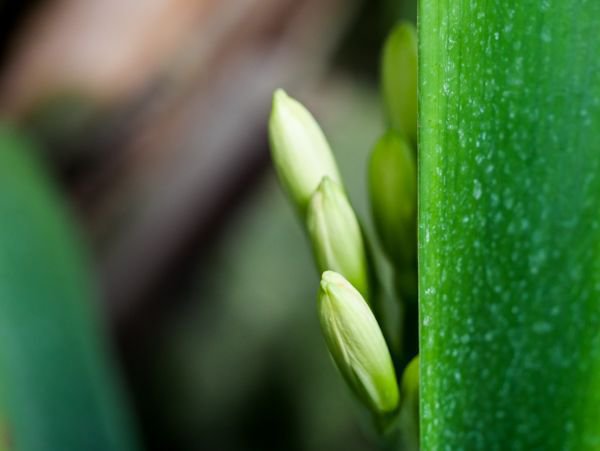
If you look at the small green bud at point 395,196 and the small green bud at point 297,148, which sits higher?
the small green bud at point 297,148

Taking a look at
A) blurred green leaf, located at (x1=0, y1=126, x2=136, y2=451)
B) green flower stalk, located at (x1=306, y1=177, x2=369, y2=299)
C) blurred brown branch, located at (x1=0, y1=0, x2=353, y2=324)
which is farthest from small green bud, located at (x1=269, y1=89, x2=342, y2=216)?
blurred brown branch, located at (x1=0, y1=0, x2=353, y2=324)

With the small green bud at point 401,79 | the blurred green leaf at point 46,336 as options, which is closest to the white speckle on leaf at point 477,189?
the small green bud at point 401,79

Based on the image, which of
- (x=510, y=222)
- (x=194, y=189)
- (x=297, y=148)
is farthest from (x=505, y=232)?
(x=194, y=189)

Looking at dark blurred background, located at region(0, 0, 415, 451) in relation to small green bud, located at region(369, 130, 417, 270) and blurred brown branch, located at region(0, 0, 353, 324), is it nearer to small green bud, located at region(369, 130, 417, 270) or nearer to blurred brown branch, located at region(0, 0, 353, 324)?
blurred brown branch, located at region(0, 0, 353, 324)

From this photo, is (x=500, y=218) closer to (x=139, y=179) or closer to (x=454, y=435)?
(x=454, y=435)

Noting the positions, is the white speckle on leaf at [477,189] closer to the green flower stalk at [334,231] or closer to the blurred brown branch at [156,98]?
the green flower stalk at [334,231]

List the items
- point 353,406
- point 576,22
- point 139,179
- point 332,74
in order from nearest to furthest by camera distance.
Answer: point 576,22
point 353,406
point 139,179
point 332,74

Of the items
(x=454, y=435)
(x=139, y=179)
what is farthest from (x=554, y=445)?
(x=139, y=179)
